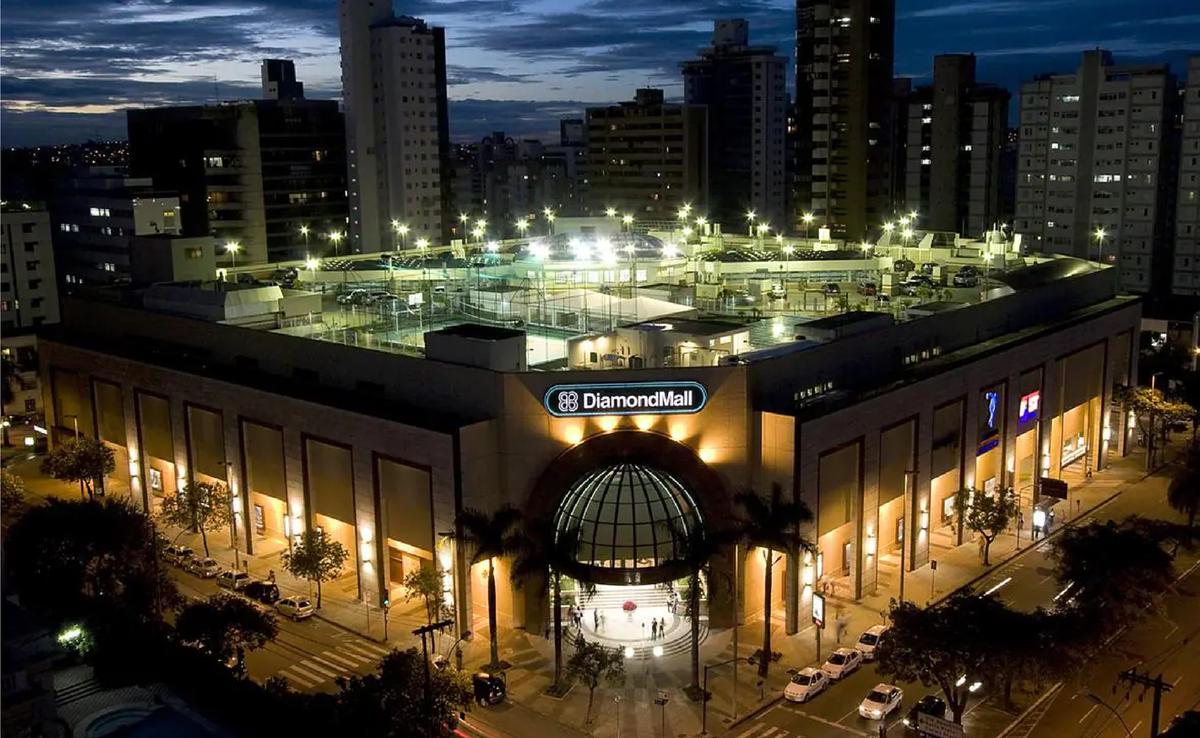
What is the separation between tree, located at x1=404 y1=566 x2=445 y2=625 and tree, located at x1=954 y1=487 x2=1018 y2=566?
31.9 m

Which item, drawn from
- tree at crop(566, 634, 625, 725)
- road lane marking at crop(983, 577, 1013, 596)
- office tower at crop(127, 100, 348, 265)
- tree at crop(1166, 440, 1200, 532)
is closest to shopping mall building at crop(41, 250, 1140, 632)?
road lane marking at crop(983, 577, 1013, 596)

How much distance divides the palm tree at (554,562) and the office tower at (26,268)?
309 ft

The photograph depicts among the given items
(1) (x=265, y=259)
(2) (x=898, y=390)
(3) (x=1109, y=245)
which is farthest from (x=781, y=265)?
(1) (x=265, y=259)

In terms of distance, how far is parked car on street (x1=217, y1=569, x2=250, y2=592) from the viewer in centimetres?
6612

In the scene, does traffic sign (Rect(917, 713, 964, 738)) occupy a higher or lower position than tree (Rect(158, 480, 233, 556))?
lower

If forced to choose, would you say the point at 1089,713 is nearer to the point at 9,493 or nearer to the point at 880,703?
the point at 880,703

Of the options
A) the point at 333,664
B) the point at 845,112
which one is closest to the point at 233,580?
the point at 333,664

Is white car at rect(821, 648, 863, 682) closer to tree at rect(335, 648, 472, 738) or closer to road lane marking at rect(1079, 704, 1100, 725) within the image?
road lane marking at rect(1079, 704, 1100, 725)

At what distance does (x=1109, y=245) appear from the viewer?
467ft

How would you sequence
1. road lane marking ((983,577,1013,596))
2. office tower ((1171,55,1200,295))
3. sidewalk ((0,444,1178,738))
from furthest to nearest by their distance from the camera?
1. office tower ((1171,55,1200,295))
2. road lane marking ((983,577,1013,596))
3. sidewalk ((0,444,1178,738))

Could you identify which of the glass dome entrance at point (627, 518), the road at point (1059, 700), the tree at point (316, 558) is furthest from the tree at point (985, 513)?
the tree at point (316, 558)

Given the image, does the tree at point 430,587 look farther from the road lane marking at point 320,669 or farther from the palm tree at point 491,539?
the road lane marking at point 320,669

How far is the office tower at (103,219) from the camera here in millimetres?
150750

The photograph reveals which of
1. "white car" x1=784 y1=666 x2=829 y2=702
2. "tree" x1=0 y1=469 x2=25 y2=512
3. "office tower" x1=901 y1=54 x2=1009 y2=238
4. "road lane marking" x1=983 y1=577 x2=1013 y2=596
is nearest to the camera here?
"white car" x1=784 y1=666 x2=829 y2=702
